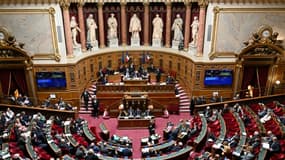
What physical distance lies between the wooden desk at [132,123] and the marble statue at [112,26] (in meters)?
7.85

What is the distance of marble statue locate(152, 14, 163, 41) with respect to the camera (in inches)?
988

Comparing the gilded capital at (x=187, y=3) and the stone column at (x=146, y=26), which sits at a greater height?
the gilded capital at (x=187, y=3)

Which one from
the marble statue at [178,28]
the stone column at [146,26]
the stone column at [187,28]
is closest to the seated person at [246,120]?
the stone column at [187,28]

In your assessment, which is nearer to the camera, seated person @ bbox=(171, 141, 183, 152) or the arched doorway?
seated person @ bbox=(171, 141, 183, 152)

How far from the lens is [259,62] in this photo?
2141cm

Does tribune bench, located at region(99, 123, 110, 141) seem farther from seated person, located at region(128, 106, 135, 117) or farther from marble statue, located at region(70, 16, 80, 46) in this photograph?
marble statue, located at region(70, 16, 80, 46)

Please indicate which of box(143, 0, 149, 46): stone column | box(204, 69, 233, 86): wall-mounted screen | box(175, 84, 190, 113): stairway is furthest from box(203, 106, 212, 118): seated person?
box(143, 0, 149, 46): stone column

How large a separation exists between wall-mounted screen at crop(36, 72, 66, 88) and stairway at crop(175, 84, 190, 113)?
7.66 m

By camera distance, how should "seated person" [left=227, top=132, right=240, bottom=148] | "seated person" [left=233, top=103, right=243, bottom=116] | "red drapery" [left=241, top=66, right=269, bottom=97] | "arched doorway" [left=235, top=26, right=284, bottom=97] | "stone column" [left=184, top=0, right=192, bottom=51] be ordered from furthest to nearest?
1. "stone column" [left=184, top=0, right=192, bottom=51]
2. "red drapery" [left=241, top=66, right=269, bottom=97]
3. "arched doorway" [left=235, top=26, right=284, bottom=97]
4. "seated person" [left=233, top=103, right=243, bottom=116]
5. "seated person" [left=227, top=132, right=240, bottom=148]

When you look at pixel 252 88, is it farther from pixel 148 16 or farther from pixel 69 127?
pixel 69 127

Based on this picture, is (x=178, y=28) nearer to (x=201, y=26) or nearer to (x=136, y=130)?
(x=201, y=26)

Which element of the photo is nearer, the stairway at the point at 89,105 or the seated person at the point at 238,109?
the seated person at the point at 238,109

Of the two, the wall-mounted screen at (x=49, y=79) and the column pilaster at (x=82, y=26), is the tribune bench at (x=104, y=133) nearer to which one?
the wall-mounted screen at (x=49, y=79)

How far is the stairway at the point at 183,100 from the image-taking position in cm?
2215
